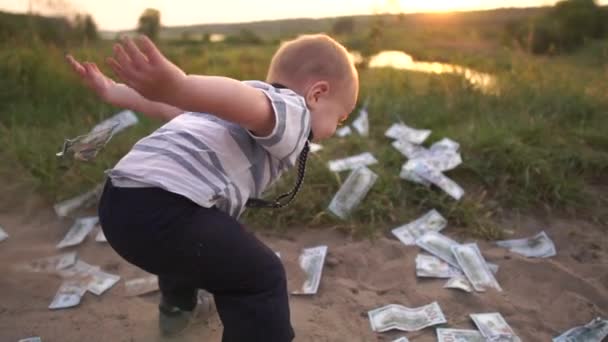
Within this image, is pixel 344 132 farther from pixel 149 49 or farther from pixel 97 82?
pixel 149 49

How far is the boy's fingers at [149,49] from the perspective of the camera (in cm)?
77

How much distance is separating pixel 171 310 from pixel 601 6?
9.04 meters

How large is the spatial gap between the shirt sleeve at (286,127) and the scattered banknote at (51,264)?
1326mm

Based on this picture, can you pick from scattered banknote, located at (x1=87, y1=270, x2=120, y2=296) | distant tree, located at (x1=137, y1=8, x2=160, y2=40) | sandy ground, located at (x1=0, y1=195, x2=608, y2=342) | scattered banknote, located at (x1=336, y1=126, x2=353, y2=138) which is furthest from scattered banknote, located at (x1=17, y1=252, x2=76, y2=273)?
distant tree, located at (x1=137, y1=8, x2=160, y2=40)

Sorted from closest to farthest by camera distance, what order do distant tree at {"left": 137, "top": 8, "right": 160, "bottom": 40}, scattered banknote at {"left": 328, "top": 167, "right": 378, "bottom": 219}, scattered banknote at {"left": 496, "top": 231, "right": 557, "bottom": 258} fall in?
1. scattered banknote at {"left": 496, "top": 231, "right": 557, "bottom": 258}
2. scattered banknote at {"left": 328, "top": 167, "right": 378, "bottom": 219}
3. distant tree at {"left": 137, "top": 8, "right": 160, "bottom": 40}

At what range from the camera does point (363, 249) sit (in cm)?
205

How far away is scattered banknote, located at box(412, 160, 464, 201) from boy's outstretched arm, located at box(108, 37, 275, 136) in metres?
1.61

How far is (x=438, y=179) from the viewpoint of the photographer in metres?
2.46

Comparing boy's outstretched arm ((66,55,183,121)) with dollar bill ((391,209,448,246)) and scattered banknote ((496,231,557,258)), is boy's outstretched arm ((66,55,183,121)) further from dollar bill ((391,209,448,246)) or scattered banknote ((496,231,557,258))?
scattered banknote ((496,231,557,258))

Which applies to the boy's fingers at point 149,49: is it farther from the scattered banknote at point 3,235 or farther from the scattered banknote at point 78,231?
the scattered banknote at point 3,235

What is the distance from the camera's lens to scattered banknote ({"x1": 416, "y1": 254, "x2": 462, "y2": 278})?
74.9 inches

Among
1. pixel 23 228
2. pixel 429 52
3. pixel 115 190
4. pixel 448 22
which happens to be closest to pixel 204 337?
pixel 115 190

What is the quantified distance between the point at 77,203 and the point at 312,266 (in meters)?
1.19

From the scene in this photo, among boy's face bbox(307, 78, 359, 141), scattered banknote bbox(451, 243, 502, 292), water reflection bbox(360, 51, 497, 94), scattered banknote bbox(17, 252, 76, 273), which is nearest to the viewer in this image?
boy's face bbox(307, 78, 359, 141)
